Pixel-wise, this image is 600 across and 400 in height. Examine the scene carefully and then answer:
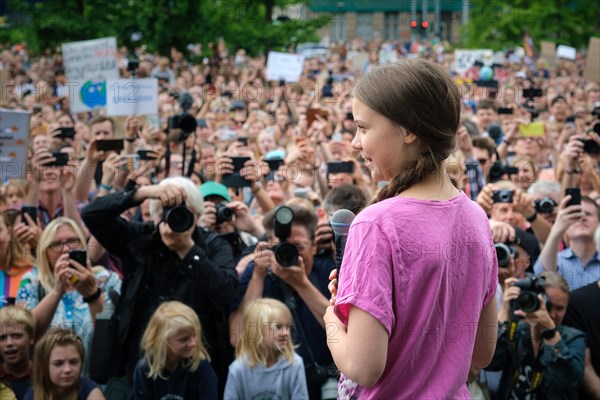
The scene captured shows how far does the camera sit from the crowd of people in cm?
197

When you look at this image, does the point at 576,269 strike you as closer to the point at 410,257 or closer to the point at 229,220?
the point at 229,220

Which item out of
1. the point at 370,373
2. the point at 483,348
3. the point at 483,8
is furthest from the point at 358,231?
the point at 483,8

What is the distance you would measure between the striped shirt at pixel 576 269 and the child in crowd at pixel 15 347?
9.57 ft

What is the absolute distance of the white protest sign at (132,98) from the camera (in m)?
7.97

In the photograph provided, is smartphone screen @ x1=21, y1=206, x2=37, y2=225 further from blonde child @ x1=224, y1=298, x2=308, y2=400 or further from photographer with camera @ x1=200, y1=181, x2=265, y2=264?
blonde child @ x1=224, y1=298, x2=308, y2=400

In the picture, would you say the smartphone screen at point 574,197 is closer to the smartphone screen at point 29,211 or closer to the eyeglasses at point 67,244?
the eyeglasses at point 67,244

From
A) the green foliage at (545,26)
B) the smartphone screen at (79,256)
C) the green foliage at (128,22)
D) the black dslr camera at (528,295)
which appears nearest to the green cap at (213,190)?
the smartphone screen at (79,256)

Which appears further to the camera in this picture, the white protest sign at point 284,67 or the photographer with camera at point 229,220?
the white protest sign at point 284,67

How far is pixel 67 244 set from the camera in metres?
4.97

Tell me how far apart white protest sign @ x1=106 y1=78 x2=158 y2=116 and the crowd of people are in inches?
6.9

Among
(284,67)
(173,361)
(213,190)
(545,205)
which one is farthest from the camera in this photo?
(284,67)

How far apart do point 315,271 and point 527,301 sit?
1.09 metres

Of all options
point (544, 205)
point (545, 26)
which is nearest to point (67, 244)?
point (544, 205)

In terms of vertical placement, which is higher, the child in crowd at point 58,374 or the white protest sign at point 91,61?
the white protest sign at point 91,61
